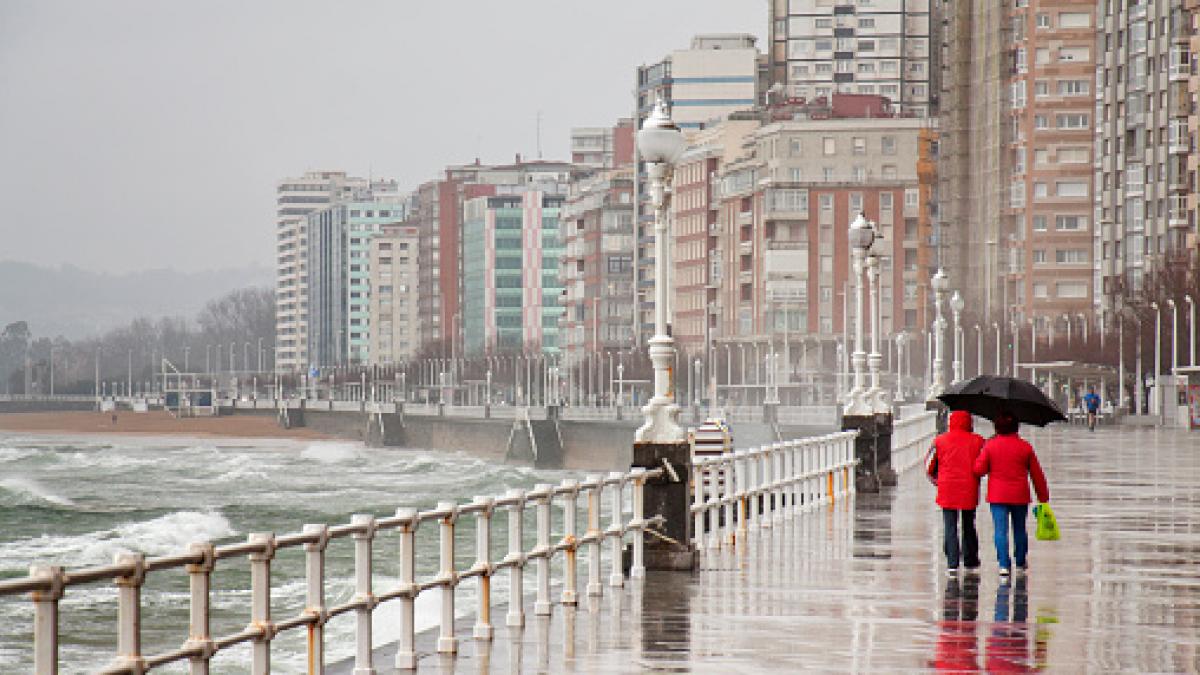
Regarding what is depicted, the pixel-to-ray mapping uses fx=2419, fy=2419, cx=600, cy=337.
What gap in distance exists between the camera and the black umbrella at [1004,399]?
19859 millimetres

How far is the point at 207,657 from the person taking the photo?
10047 mm

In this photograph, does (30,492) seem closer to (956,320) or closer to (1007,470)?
(956,320)

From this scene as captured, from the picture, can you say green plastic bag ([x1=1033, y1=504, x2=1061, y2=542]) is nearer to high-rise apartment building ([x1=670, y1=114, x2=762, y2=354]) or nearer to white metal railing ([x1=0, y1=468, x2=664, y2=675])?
white metal railing ([x1=0, y1=468, x2=664, y2=675])

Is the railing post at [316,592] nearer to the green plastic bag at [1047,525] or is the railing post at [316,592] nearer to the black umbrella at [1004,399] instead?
the black umbrella at [1004,399]

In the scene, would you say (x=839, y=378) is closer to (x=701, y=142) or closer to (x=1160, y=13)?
(x=1160, y=13)

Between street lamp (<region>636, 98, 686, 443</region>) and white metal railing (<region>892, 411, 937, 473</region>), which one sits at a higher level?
street lamp (<region>636, 98, 686, 443</region>)

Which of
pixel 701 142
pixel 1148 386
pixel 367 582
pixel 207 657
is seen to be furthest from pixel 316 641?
pixel 701 142

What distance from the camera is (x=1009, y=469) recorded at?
19.4 metres

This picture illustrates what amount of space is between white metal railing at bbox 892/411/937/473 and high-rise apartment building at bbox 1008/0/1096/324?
98096 mm

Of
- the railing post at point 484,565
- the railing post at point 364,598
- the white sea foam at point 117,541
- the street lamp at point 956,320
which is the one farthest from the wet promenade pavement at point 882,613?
the white sea foam at point 117,541

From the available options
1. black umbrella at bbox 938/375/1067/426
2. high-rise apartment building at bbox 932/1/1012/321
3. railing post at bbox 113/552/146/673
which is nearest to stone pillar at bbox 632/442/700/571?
black umbrella at bbox 938/375/1067/426

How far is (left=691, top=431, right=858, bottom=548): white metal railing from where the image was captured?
2167 centimetres

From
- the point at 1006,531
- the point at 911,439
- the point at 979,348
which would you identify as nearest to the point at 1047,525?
the point at 1006,531

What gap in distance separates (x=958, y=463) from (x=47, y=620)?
1213 centimetres
